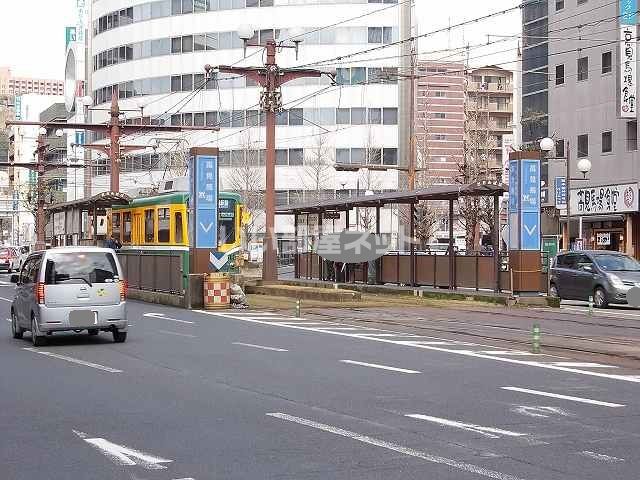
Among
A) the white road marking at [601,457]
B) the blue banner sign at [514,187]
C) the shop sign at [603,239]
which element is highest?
the blue banner sign at [514,187]

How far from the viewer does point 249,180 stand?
73.2 metres

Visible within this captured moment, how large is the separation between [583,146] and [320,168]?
27745 millimetres

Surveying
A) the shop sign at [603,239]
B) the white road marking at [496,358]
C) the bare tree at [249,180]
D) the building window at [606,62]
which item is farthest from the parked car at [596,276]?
the bare tree at [249,180]

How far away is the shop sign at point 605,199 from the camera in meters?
44.7

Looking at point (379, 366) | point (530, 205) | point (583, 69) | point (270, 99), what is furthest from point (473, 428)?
point (583, 69)

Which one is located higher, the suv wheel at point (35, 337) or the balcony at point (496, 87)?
the balcony at point (496, 87)

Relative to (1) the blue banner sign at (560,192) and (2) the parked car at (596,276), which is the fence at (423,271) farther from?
(1) the blue banner sign at (560,192)

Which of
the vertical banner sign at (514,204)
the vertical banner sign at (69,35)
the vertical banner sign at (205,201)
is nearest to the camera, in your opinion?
the vertical banner sign at (205,201)

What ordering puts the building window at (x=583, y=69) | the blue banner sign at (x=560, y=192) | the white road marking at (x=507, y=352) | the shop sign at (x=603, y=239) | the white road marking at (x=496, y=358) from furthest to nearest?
the building window at (x=583, y=69), the shop sign at (x=603, y=239), the blue banner sign at (x=560, y=192), the white road marking at (x=507, y=352), the white road marking at (x=496, y=358)

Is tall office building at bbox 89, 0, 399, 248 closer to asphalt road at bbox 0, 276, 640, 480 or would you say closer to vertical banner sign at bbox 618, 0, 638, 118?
vertical banner sign at bbox 618, 0, 638, 118

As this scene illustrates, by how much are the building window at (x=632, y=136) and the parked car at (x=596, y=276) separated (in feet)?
52.4

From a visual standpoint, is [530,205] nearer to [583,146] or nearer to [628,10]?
[628,10]

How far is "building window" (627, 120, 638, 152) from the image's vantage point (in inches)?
1764

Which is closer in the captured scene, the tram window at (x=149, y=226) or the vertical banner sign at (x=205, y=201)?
the vertical banner sign at (x=205, y=201)
